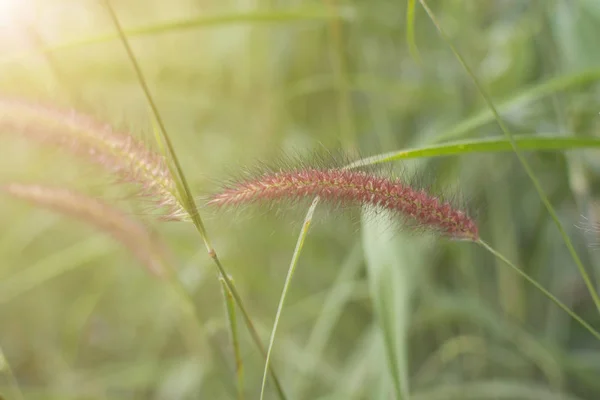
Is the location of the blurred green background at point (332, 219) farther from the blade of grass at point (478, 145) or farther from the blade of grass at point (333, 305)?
the blade of grass at point (478, 145)

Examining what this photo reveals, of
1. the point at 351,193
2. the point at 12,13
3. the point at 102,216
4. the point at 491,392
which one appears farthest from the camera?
the point at 491,392

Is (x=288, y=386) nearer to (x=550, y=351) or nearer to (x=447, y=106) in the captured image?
(x=550, y=351)

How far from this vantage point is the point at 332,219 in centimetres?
87

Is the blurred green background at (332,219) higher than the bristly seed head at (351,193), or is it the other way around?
the blurred green background at (332,219)

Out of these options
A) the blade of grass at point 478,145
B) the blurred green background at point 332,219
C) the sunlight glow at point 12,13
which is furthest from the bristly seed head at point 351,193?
the sunlight glow at point 12,13

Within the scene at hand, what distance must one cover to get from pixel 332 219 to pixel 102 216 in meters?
0.42

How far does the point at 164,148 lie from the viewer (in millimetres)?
385

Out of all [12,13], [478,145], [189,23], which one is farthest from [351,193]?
[12,13]

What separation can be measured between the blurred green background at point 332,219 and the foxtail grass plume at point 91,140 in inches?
6.0

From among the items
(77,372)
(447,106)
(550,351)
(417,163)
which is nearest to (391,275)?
(417,163)

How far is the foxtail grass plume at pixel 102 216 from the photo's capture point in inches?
19.4

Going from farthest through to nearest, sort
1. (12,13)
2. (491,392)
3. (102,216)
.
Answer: (491,392), (12,13), (102,216)

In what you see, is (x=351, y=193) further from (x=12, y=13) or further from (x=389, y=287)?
(x=12, y=13)

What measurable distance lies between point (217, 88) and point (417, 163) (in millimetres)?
607
